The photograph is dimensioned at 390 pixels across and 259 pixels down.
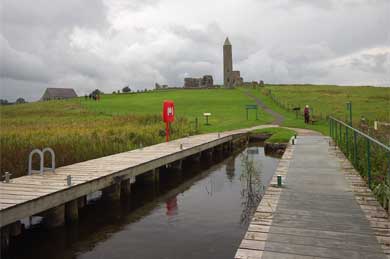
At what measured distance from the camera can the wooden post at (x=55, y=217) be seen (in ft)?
23.7

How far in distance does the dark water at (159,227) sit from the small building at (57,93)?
77254 millimetres

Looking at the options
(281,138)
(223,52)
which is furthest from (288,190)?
(223,52)

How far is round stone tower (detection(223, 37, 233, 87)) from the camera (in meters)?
80.6

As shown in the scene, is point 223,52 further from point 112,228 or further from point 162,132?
point 112,228

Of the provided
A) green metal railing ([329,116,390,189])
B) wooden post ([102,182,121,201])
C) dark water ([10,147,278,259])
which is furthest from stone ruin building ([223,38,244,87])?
wooden post ([102,182,121,201])

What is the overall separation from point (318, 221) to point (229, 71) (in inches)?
3047

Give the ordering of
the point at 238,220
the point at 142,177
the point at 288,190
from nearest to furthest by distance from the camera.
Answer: the point at 288,190
the point at 238,220
the point at 142,177

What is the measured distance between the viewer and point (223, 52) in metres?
85.0

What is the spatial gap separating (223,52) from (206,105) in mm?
45691

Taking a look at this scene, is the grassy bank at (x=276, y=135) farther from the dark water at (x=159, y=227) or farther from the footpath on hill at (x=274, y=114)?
the dark water at (x=159, y=227)

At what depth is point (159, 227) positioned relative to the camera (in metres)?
7.48

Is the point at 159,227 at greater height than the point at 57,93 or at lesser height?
lesser

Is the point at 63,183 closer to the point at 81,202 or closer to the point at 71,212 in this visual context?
the point at 71,212

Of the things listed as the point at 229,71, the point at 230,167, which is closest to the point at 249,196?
the point at 230,167
